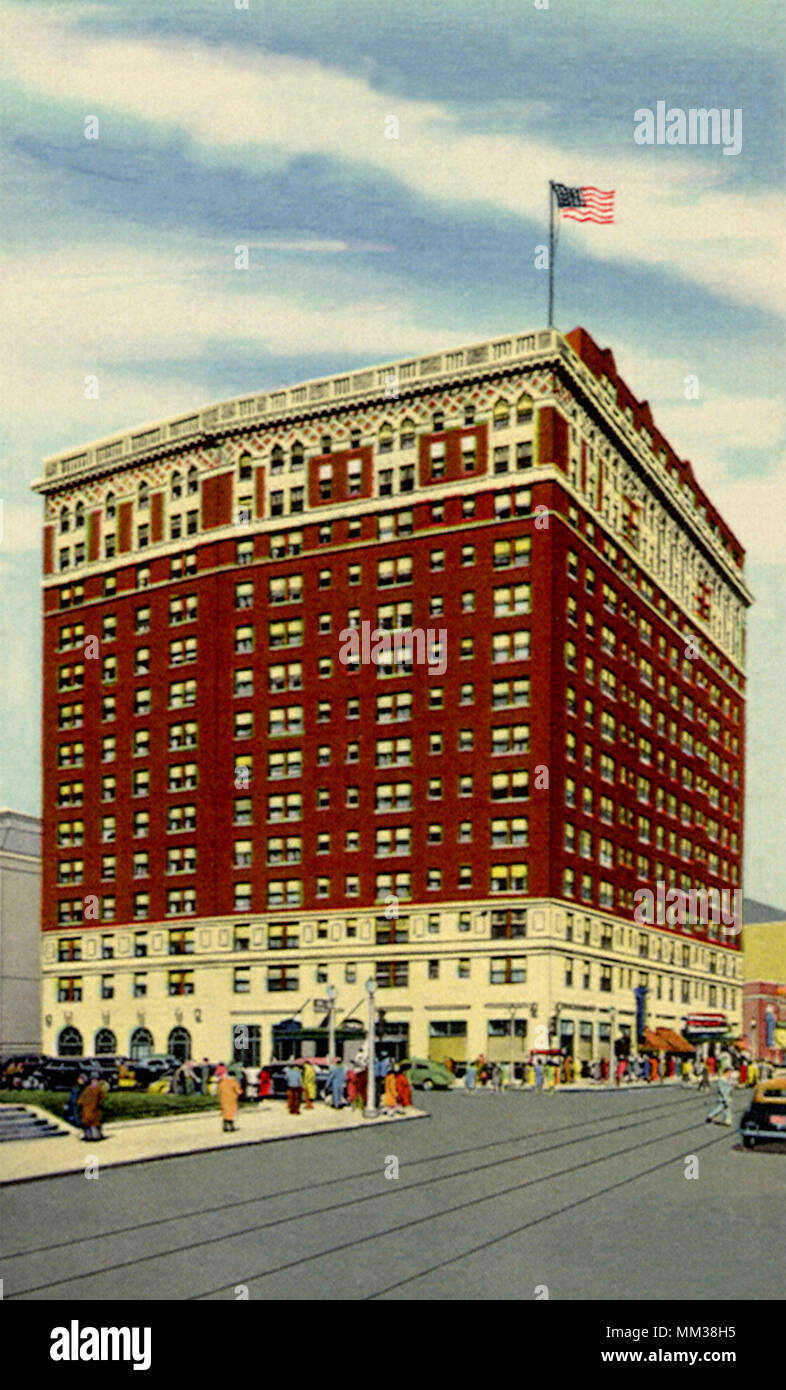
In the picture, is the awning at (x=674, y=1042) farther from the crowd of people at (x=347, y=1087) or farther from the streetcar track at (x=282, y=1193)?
the streetcar track at (x=282, y=1193)

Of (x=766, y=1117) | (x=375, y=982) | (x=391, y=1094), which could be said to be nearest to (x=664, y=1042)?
(x=375, y=982)

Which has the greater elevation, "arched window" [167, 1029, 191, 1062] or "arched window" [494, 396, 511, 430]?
"arched window" [494, 396, 511, 430]

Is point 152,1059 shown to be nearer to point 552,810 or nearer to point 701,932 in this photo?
point 552,810

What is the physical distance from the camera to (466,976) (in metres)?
65.6

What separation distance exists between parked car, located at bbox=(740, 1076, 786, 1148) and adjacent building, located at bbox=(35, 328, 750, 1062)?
2792 centimetres

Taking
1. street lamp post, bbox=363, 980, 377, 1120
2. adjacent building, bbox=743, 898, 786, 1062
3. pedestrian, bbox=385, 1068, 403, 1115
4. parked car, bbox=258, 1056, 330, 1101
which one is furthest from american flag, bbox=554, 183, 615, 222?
adjacent building, bbox=743, 898, 786, 1062

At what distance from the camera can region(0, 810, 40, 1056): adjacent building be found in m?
93.8

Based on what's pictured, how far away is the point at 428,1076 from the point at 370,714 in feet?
48.1

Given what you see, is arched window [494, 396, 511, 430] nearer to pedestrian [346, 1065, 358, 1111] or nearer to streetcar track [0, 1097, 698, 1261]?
pedestrian [346, 1065, 358, 1111]

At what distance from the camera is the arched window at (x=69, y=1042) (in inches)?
3019

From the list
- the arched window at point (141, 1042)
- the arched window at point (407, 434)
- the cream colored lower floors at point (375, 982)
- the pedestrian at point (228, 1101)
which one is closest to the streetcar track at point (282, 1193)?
the pedestrian at point (228, 1101)

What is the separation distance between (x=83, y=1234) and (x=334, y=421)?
171ft

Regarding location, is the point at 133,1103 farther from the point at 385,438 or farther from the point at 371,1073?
the point at 385,438
